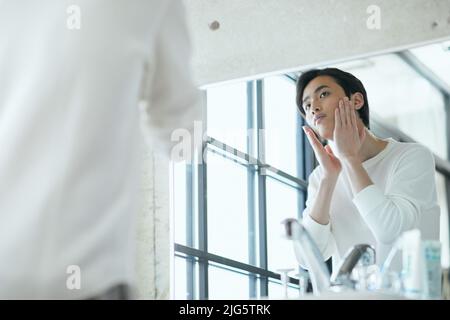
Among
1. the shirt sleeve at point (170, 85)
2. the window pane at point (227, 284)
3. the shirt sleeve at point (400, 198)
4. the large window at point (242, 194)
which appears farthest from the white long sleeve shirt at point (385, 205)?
the shirt sleeve at point (170, 85)

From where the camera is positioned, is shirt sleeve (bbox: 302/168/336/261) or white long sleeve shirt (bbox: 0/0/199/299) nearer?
white long sleeve shirt (bbox: 0/0/199/299)

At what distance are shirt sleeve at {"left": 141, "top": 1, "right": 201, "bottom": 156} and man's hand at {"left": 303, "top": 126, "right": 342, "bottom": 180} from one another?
0.60 metres

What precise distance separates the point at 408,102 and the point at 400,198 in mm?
209

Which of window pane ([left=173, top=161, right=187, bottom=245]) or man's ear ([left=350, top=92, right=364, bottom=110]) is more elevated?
man's ear ([left=350, top=92, right=364, bottom=110])

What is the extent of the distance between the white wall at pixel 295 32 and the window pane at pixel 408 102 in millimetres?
77

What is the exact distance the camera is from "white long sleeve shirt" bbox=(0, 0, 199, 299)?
0.77m

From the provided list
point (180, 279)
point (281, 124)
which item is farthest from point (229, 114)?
point (180, 279)

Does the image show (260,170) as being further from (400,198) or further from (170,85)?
(170,85)

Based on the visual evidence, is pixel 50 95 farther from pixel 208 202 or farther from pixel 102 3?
pixel 208 202

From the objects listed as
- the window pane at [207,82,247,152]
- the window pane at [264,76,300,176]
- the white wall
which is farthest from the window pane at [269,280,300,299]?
the white wall

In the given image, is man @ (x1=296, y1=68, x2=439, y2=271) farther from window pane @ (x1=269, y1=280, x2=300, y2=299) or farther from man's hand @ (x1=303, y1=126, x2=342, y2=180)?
window pane @ (x1=269, y1=280, x2=300, y2=299)

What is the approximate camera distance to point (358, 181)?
1.44m

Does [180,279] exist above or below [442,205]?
below

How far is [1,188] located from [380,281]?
65cm
